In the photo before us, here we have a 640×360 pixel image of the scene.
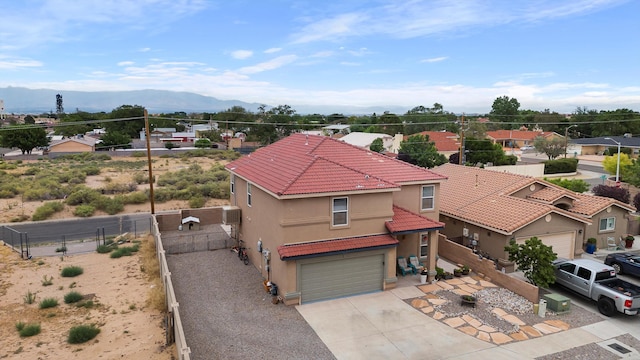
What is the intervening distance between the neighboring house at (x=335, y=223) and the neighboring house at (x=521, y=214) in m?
3.21

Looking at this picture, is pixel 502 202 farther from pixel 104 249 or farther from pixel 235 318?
pixel 104 249

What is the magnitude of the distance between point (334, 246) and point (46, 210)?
92.8ft

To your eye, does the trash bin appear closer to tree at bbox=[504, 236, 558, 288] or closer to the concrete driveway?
tree at bbox=[504, 236, 558, 288]

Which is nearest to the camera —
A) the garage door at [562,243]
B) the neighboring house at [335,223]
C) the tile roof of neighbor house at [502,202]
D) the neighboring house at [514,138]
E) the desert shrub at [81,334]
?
the desert shrub at [81,334]

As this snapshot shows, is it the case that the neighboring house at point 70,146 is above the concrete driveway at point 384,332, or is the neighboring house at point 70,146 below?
above

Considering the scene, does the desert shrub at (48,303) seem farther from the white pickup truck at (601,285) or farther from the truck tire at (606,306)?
A: the truck tire at (606,306)

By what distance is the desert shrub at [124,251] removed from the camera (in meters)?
24.6

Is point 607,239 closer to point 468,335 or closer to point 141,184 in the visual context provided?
point 468,335

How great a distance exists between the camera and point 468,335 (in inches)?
603

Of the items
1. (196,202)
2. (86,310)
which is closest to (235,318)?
(86,310)

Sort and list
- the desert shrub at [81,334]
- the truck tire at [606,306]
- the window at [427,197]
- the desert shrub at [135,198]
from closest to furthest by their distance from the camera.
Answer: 1. the desert shrub at [81,334]
2. the truck tire at [606,306]
3. the window at [427,197]
4. the desert shrub at [135,198]

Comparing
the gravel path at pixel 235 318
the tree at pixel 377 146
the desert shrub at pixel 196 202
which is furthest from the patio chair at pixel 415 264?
the tree at pixel 377 146

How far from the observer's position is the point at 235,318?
53.9 feet

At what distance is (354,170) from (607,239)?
17.1m
